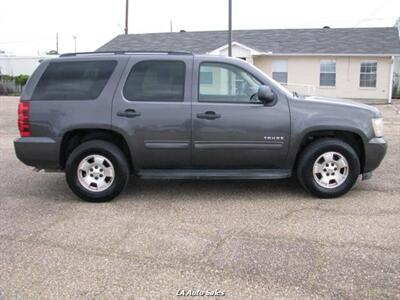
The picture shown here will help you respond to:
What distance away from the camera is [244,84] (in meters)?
5.72

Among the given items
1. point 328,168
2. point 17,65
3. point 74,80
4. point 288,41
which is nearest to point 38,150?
point 74,80

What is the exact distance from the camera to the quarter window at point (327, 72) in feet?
80.7

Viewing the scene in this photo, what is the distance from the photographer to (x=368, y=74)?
24.1 meters

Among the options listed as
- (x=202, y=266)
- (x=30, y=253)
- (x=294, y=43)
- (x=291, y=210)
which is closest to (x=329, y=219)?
(x=291, y=210)

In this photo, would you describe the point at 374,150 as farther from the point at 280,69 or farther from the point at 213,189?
the point at 280,69

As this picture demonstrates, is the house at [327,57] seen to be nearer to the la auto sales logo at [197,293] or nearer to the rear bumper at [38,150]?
the rear bumper at [38,150]

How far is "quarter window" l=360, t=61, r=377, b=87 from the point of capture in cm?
2402

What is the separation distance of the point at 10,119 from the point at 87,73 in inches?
458

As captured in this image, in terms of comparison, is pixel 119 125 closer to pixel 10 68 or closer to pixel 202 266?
pixel 202 266

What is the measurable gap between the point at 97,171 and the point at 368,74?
21.6m

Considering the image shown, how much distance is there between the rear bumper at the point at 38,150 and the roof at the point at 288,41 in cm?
2106

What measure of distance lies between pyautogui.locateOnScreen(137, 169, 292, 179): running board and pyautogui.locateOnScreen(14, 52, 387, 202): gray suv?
0.5 inches

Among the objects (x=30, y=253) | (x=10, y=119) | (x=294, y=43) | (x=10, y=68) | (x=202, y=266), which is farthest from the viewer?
(x=10, y=68)

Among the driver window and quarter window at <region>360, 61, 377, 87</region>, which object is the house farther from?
the driver window
